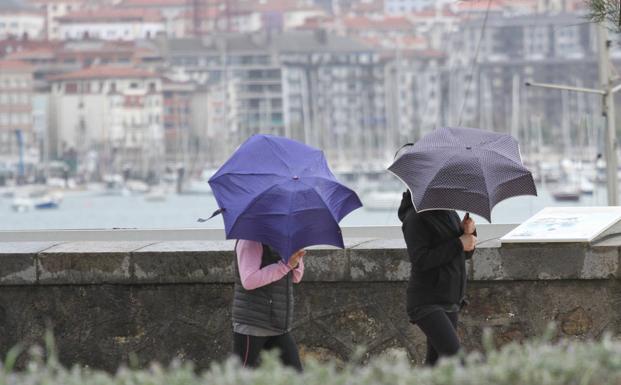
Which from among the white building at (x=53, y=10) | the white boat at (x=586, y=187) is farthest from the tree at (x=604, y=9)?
the white building at (x=53, y=10)

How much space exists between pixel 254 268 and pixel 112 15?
157207mm

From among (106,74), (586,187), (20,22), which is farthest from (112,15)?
(586,187)

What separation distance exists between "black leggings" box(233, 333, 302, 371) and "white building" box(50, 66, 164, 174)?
110029 mm

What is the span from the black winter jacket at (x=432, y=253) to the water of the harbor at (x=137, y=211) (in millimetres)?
70706

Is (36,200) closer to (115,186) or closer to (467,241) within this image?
(115,186)

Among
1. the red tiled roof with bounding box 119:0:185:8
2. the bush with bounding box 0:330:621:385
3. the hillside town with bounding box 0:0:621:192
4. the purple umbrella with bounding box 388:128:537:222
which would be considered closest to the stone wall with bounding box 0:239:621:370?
the purple umbrella with bounding box 388:128:537:222

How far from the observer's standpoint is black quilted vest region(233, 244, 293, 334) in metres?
4.79

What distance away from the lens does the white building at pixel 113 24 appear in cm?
15625

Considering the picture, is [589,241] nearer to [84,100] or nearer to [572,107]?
[572,107]

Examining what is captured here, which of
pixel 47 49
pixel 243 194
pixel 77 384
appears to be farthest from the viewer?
pixel 47 49

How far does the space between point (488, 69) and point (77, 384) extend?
13079cm

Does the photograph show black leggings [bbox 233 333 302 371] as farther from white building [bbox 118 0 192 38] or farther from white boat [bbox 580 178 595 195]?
white building [bbox 118 0 192 38]

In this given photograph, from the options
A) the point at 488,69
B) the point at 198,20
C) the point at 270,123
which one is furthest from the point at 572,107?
the point at 198,20

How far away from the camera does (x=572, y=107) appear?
120188 millimetres
